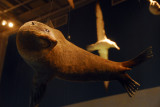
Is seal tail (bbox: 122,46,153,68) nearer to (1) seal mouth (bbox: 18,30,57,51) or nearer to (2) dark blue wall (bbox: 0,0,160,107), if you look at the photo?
(1) seal mouth (bbox: 18,30,57,51)

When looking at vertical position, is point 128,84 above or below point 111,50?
below

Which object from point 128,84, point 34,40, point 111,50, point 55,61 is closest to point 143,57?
point 128,84

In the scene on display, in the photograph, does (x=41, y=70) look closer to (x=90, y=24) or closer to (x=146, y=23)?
(x=146, y=23)

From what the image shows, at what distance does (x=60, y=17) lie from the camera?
13.3 ft

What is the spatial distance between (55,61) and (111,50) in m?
2.25

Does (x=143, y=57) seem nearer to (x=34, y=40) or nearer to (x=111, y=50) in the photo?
(x=34, y=40)

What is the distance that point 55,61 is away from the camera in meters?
1.01

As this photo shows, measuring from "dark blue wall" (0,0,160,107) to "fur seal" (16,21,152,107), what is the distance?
158cm

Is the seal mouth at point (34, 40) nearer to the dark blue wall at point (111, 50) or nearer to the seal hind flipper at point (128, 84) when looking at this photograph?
the seal hind flipper at point (128, 84)

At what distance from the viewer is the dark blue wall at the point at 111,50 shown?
286 centimetres

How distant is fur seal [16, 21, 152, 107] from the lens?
0.93 metres

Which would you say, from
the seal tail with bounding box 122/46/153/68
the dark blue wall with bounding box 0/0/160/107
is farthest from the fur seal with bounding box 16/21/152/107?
the dark blue wall with bounding box 0/0/160/107

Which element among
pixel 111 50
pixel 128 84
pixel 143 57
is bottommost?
pixel 128 84

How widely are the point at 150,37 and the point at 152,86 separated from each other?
2.15 feet
